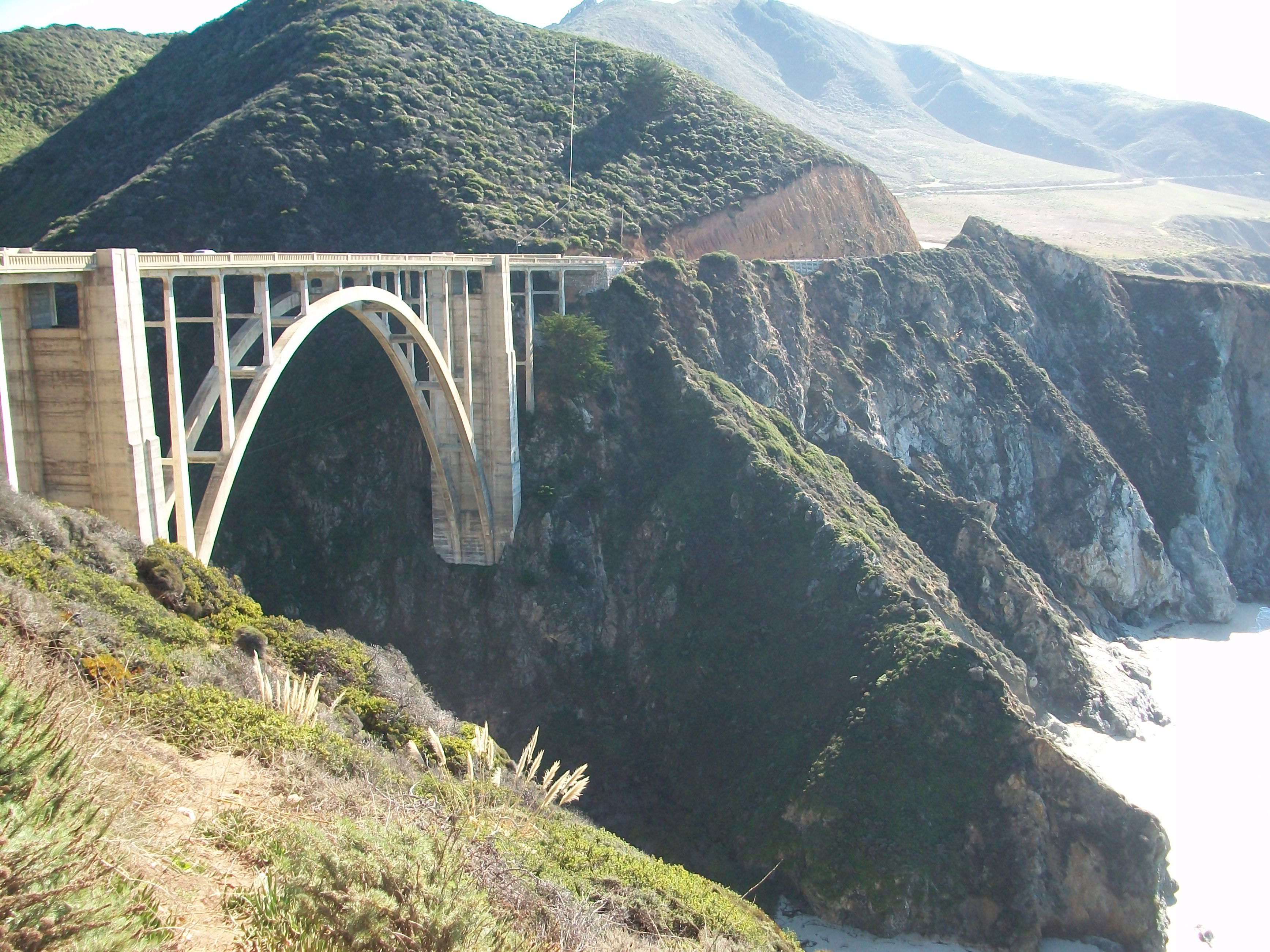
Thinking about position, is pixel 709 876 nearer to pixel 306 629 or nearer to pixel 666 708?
pixel 666 708

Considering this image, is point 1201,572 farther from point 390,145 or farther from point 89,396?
point 89,396

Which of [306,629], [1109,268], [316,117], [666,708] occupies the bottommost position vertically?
[666,708]

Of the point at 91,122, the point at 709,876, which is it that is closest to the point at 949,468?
the point at 709,876

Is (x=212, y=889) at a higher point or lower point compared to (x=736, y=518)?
higher

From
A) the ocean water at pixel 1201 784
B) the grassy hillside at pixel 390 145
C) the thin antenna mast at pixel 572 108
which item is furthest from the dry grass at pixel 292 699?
the thin antenna mast at pixel 572 108

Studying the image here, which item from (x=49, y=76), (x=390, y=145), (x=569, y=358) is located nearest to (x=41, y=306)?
(x=569, y=358)

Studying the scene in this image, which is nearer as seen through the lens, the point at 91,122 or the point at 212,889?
the point at 212,889

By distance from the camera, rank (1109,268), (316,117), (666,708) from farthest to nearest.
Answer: (1109,268) → (316,117) → (666,708)

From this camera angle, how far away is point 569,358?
38.2 m

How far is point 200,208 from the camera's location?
43.3 m

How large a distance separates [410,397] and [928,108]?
172m

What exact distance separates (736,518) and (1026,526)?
22437mm

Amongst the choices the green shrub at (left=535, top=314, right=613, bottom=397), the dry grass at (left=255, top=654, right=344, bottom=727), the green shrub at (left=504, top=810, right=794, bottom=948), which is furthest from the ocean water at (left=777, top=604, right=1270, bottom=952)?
the green shrub at (left=535, top=314, right=613, bottom=397)

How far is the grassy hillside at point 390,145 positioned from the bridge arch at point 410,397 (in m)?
12.1
